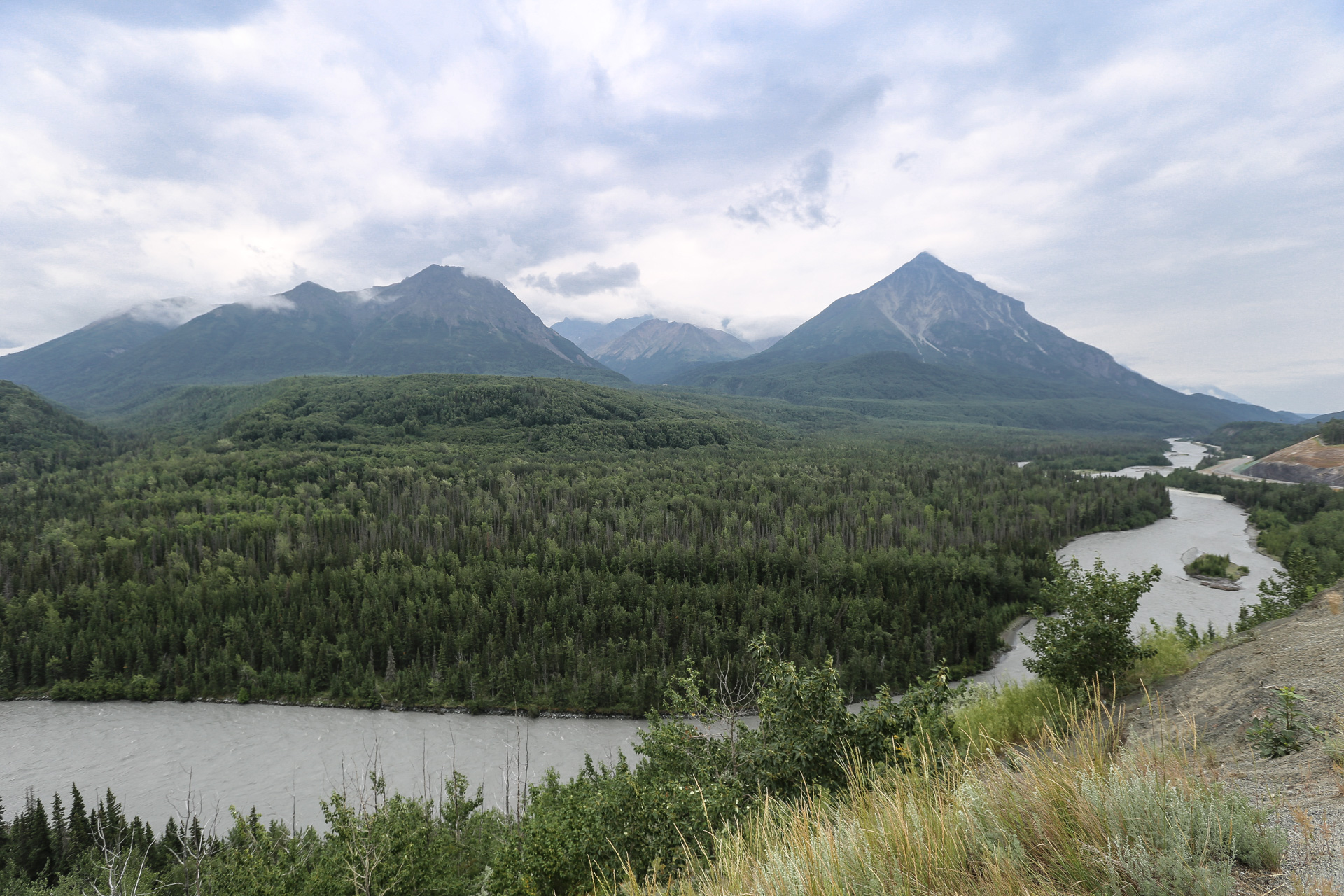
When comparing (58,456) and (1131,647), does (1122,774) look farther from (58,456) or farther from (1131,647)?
(58,456)

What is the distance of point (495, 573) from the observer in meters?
55.5

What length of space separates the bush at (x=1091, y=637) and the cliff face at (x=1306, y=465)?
121164 mm

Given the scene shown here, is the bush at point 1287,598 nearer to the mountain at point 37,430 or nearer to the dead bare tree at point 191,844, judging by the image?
the dead bare tree at point 191,844

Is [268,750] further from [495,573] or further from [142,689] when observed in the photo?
[495,573]

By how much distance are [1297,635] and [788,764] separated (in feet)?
40.1

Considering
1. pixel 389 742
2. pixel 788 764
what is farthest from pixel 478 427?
pixel 788 764

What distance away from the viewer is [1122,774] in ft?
18.1

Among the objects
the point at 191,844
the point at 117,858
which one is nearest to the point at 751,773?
the point at 117,858

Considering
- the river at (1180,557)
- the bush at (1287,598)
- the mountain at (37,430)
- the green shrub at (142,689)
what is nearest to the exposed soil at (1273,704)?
the bush at (1287,598)

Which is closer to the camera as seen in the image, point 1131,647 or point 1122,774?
point 1122,774

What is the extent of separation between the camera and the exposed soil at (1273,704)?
15.0 ft

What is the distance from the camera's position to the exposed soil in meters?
4.59

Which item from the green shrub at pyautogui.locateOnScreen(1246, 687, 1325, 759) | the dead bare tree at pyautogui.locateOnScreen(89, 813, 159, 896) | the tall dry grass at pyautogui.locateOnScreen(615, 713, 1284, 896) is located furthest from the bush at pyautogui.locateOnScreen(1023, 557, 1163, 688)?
the dead bare tree at pyautogui.locateOnScreen(89, 813, 159, 896)

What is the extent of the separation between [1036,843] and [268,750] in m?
48.0
